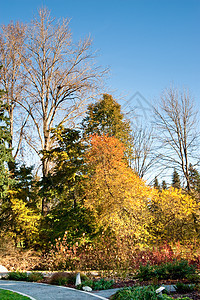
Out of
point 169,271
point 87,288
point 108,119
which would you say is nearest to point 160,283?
point 169,271

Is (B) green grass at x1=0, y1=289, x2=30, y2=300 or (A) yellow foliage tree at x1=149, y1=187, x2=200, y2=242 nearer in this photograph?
(B) green grass at x1=0, y1=289, x2=30, y2=300

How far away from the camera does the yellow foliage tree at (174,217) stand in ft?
40.1

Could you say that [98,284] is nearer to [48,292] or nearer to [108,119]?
[48,292]

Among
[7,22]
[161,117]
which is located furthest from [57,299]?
[7,22]

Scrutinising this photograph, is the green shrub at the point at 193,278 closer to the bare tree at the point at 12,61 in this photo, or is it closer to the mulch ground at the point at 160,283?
the mulch ground at the point at 160,283

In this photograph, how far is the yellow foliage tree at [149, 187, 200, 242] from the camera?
1223 cm

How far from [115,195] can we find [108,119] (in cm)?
834

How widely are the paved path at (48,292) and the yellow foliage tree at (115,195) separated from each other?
13.9 ft

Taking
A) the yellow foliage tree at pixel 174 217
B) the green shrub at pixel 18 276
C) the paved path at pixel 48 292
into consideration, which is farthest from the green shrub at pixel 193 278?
the yellow foliage tree at pixel 174 217

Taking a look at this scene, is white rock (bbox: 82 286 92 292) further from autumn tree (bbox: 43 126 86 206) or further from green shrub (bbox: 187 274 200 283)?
autumn tree (bbox: 43 126 86 206)

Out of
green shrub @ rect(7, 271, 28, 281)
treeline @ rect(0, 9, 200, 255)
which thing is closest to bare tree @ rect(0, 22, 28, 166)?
treeline @ rect(0, 9, 200, 255)

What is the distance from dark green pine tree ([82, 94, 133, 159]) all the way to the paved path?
473 inches

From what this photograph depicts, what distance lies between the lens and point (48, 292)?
6508mm

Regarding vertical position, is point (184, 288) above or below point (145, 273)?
below
